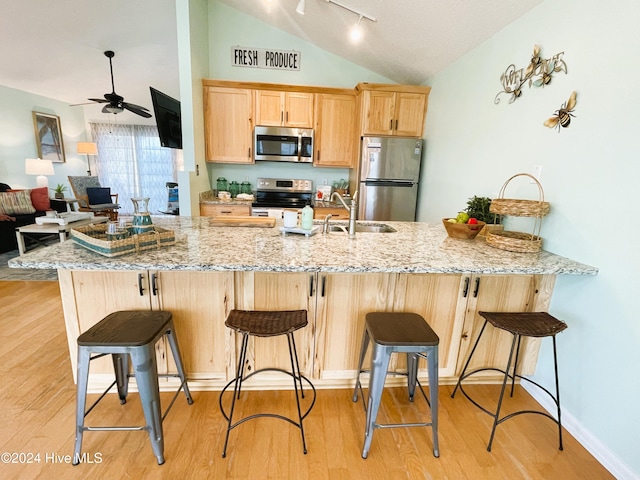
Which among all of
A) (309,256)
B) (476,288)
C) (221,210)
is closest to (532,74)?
(476,288)

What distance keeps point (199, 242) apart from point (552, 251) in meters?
2.00

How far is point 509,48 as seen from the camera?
7.22 feet

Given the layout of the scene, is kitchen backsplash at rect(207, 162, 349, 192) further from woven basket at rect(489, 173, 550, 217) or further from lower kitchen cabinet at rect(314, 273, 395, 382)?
lower kitchen cabinet at rect(314, 273, 395, 382)

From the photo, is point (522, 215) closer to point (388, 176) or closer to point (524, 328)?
point (524, 328)

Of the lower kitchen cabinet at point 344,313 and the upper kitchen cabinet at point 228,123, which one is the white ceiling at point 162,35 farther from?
the lower kitchen cabinet at point 344,313

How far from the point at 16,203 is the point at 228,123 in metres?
3.86

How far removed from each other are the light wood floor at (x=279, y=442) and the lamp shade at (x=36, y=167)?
5394 mm

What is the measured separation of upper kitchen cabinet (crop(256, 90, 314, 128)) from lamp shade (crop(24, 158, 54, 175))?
189 inches

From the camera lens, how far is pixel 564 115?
1.72 meters

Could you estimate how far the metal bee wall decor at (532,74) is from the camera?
5.91 feet

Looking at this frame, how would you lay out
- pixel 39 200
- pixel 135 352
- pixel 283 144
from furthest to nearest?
pixel 39 200
pixel 283 144
pixel 135 352

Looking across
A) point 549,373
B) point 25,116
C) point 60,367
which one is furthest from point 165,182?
point 549,373

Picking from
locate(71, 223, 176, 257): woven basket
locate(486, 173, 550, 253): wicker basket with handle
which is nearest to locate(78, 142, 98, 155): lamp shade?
locate(71, 223, 176, 257): woven basket

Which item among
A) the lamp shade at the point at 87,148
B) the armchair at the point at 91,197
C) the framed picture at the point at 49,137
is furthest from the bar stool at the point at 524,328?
the lamp shade at the point at 87,148
